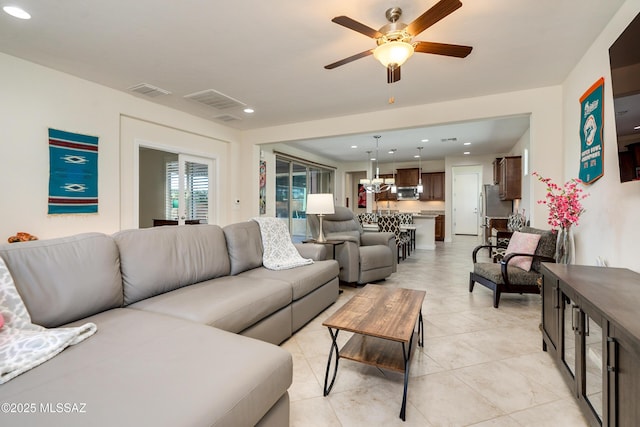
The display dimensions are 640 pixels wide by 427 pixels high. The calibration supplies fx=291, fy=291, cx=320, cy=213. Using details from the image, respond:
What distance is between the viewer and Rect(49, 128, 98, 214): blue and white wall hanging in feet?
10.5

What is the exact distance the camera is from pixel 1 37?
102 inches

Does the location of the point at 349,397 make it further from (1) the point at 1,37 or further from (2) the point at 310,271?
(1) the point at 1,37

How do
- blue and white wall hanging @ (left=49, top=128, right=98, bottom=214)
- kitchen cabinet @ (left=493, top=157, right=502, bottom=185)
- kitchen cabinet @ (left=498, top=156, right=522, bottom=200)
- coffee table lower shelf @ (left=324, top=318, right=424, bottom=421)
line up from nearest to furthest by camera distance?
coffee table lower shelf @ (left=324, top=318, right=424, bottom=421) → blue and white wall hanging @ (left=49, top=128, right=98, bottom=214) → kitchen cabinet @ (left=498, top=156, right=522, bottom=200) → kitchen cabinet @ (left=493, top=157, right=502, bottom=185)

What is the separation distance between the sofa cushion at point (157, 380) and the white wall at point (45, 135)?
2.63 meters

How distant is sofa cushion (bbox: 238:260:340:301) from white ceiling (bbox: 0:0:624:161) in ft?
6.87

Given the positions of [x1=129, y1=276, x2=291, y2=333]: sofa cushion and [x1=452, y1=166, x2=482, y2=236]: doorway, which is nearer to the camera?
[x1=129, y1=276, x2=291, y2=333]: sofa cushion

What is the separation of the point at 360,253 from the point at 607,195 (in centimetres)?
247

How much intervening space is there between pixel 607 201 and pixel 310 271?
2.51 meters

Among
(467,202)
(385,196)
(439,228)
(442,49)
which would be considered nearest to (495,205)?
(439,228)

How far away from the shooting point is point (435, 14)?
1.74 meters

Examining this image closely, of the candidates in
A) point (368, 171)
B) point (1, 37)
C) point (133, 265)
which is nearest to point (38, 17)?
point (1, 37)

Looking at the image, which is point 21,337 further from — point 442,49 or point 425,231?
point 425,231

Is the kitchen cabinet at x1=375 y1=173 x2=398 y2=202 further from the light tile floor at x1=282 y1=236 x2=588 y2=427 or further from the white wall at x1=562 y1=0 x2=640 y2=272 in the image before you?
the light tile floor at x1=282 y1=236 x2=588 y2=427

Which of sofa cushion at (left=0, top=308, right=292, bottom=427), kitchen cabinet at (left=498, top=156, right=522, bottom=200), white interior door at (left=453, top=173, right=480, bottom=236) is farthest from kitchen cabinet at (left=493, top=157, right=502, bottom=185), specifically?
sofa cushion at (left=0, top=308, right=292, bottom=427)
